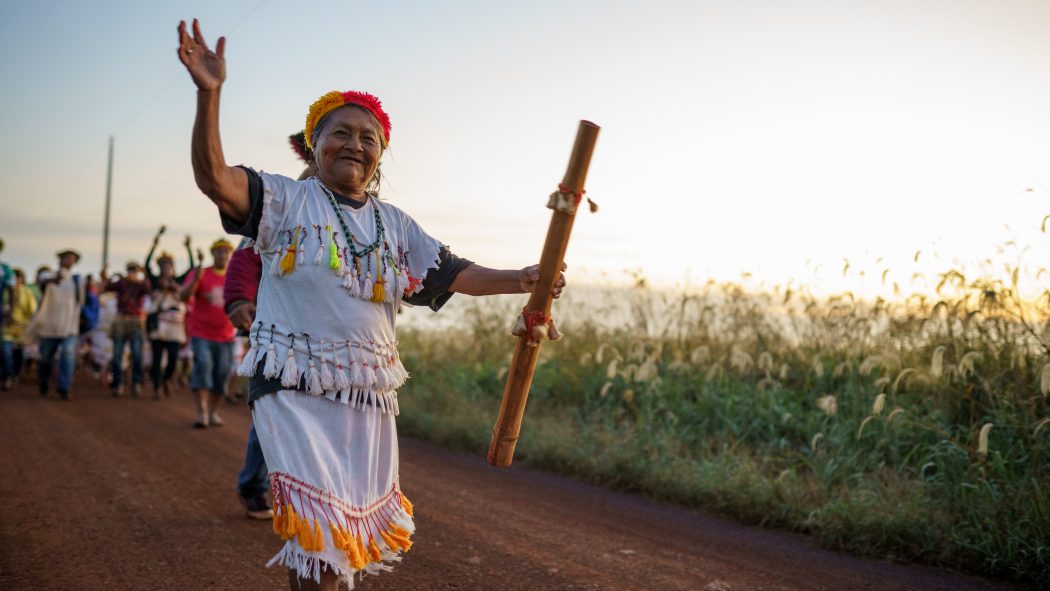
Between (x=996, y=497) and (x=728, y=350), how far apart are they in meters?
4.82

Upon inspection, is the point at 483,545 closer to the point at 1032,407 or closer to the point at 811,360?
the point at 1032,407

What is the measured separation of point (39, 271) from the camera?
16.8 m

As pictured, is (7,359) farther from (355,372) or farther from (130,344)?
(355,372)

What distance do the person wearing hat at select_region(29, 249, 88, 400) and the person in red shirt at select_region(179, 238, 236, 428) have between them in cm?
490

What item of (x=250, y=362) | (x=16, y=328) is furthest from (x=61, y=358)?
(x=250, y=362)

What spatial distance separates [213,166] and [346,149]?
0.70 metres

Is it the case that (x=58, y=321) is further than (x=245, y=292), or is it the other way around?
(x=58, y=321)

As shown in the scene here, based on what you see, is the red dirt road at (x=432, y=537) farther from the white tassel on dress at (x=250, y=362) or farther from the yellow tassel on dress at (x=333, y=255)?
the yellow tassel on dress at (x=333, y=255)

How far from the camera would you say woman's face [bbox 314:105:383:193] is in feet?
11.9

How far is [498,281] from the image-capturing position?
3.86m

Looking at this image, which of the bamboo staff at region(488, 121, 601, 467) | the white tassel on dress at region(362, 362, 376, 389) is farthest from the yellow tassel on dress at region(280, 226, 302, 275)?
the bamboo staff at region(488, 121, 601, 467)

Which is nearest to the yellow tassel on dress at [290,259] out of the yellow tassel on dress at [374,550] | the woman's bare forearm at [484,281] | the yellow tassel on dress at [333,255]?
the yellow tassel on dress at [333,255]

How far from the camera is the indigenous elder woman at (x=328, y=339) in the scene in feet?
10.7

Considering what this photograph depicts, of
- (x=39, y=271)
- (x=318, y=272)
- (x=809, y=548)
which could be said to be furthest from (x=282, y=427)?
(x=39, y=271)
